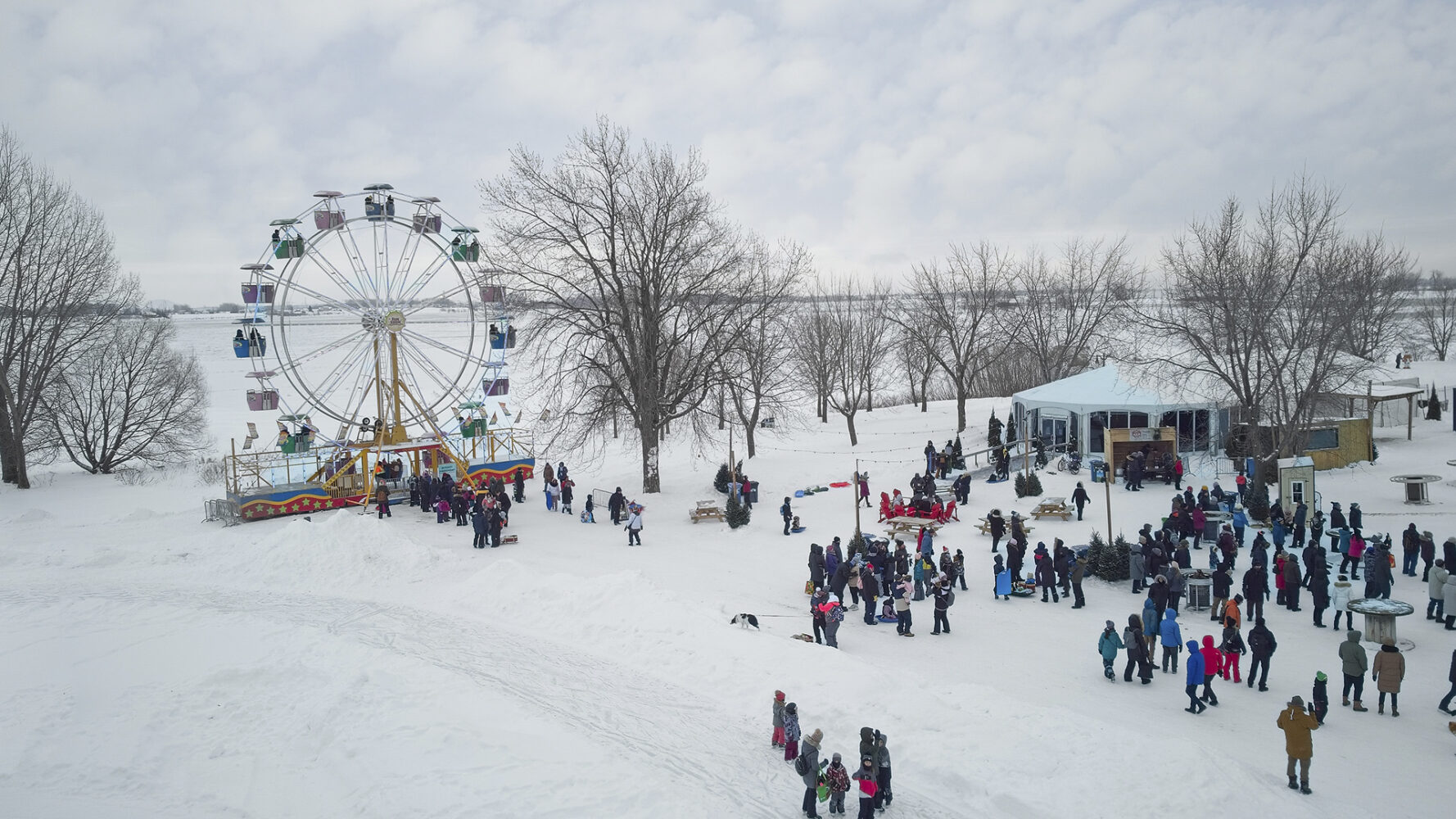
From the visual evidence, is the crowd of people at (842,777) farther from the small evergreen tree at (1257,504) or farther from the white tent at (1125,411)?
the white tent at (1125,411)

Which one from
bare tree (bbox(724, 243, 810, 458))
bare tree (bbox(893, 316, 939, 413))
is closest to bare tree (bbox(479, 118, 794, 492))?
bare tree (bbox(724, 243, 810, 458))

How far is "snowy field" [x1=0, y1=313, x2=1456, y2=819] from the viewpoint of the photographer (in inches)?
395

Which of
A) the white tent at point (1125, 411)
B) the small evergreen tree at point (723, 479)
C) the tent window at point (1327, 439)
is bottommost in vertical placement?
the small evergreen tree at point (723, 479)

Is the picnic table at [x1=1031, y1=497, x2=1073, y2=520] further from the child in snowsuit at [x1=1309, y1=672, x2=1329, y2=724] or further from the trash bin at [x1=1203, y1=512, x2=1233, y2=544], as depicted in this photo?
the child in snowsuit at [x1=1309, y1=672, x2=1329, y2=724]

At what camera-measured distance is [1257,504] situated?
22266 millimetres

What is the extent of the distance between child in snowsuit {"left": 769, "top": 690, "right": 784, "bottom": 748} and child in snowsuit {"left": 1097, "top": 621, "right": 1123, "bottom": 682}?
5.35 m

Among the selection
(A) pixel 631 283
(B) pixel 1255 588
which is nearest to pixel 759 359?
(A) pixel 631 283

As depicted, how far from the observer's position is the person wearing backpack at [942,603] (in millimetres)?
15469

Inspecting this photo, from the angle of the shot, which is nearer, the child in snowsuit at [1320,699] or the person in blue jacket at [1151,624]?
the child in snowsuit at [1320,699]

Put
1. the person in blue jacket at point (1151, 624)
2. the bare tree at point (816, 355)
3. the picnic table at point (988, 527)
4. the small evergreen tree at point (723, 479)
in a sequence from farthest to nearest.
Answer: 1. the bare tree at point (816, 355)
2. the small evergreen tree at point (723, 479)
3. the picnic table at point (988, 527)
4. the person in blue jacket at point (1151, 624)

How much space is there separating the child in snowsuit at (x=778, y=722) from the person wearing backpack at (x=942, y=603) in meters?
5.23

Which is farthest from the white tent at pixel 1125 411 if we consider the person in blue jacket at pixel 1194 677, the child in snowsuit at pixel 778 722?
the child in snowsuit at pixel 778 722

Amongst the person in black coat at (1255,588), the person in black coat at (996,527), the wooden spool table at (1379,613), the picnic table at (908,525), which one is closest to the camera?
the wooden spool table at (1379,613)

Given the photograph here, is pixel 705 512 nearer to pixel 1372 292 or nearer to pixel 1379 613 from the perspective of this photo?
pixel 1379 613
